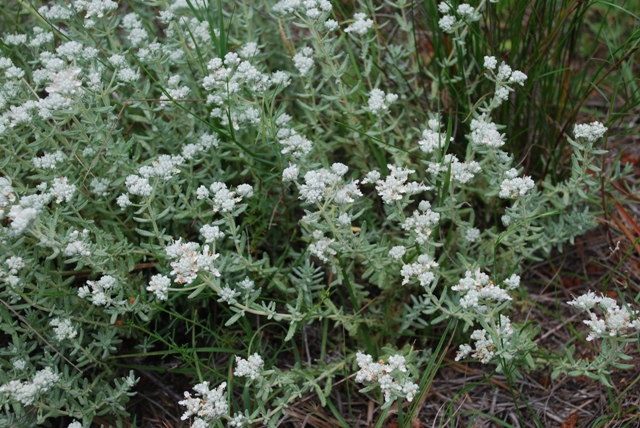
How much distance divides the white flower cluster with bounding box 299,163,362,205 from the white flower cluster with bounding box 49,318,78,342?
45.9 inches

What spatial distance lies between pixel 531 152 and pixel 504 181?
0.95 m

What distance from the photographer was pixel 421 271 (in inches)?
101

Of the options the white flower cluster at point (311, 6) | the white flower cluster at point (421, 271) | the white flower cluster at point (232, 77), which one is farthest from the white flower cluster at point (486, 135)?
the white flower cluster at point (232, 77)

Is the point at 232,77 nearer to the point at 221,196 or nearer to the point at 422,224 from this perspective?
the point at 221,196

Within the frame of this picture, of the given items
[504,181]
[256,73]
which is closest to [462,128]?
[504,181]

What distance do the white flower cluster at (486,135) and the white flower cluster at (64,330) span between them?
77.1 inches

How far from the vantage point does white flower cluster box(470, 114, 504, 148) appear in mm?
2664

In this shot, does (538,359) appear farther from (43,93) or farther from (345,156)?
(43,93)

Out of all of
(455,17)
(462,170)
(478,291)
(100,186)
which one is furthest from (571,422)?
(100,186)

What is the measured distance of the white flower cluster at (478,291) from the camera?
7.86 ft

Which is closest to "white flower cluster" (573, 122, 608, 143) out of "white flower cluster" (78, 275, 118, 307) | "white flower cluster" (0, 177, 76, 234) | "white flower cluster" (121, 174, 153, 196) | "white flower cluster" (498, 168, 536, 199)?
"white flower cluster" (498, 168, 536, 199)

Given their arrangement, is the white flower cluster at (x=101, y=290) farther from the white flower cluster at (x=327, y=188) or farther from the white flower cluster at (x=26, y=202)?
the white flower cluster at (x=327, y=188)

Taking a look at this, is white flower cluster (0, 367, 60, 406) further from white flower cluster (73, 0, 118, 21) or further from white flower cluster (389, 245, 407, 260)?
white flower cluster (73, 0, 118, 21)

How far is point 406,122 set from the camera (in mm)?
3600
